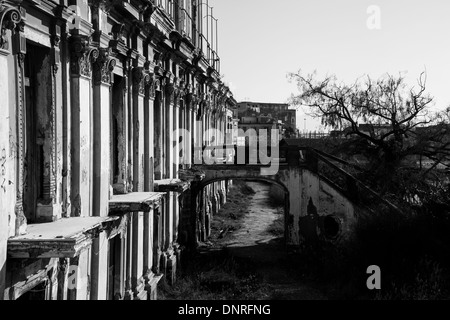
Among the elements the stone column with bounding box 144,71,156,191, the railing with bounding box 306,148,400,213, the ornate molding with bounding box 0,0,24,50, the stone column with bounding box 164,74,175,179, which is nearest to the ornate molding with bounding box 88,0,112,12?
the ornate molding with bounding box 0,0,24,50

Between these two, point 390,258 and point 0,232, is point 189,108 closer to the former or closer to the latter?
point 390,258

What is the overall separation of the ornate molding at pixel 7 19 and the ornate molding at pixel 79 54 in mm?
1799

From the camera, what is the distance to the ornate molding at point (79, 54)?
748cm

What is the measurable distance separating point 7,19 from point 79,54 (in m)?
2.12

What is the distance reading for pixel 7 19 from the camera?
5.43 meters

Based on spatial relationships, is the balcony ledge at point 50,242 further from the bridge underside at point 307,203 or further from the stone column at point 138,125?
the bridge underside at point 307,203

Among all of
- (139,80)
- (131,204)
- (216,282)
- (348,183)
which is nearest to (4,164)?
(131,204)

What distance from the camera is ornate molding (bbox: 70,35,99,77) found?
748cm

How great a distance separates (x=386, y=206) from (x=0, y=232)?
13.8 meters

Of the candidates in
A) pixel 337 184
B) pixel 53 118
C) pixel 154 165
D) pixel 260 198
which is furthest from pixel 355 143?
pixel 260 198

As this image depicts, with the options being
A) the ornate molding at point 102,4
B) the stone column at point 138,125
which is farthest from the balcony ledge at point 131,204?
the ornate molding at point 102,4

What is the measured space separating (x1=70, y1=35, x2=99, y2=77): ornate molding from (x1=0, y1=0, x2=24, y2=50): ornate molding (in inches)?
70.8

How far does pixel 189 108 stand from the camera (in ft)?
61.7

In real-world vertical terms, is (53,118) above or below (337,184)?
above
